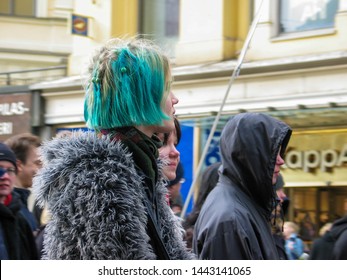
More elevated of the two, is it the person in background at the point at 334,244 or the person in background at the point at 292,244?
the person in background at the point at 334,244

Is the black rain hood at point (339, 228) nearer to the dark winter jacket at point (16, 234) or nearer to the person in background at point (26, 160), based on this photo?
the dark winter jacket at point (16, 234)

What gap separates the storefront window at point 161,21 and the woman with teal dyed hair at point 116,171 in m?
10.2

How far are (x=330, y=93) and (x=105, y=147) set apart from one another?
8.31 m

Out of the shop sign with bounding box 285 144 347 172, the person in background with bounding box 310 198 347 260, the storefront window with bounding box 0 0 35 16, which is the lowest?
the person in background with bounding box 310 198 347 260

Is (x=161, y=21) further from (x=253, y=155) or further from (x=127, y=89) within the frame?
(x=127, y=89)

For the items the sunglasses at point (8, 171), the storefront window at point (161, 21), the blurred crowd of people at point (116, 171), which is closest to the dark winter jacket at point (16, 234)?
the sunglasses at point (8, 171)

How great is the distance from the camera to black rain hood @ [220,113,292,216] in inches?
148

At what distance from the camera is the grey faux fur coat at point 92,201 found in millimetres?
2543

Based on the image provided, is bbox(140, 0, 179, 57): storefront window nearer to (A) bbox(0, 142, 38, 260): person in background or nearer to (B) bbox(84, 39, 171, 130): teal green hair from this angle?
(A) bbox(0, 142, 38, 260): person in background

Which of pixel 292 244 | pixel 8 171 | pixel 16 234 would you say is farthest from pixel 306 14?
pixel 16 234

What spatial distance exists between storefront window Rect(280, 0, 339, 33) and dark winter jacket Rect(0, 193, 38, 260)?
22.4 feet

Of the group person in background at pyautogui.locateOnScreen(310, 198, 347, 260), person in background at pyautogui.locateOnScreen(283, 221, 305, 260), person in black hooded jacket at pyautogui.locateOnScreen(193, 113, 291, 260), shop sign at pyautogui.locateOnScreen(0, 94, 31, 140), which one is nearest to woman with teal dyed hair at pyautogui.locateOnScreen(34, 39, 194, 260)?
person in black hooded jacket at pyautogui.locateOnScreen(193, 113, 291, 260)

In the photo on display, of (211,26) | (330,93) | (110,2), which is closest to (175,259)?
(330,93)

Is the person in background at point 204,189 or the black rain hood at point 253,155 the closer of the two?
the black rain hood at point 253,155
